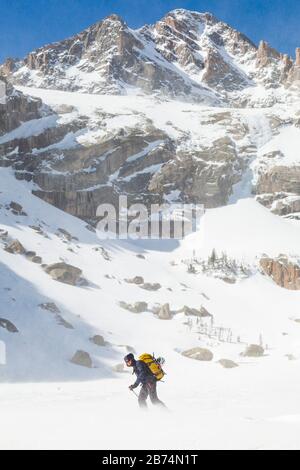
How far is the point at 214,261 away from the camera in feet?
253

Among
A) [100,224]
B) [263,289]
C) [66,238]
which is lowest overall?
[263,289]

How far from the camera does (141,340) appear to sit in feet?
142

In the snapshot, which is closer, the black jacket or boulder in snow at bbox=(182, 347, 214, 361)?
the black jacket

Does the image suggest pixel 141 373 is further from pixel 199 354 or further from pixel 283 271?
pixel 283 271

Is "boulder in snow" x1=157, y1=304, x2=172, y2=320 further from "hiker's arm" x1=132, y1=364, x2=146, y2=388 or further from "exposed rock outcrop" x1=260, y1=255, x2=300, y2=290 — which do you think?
"hiker's arm" x1=132, y1=364, x2=146, y2=388

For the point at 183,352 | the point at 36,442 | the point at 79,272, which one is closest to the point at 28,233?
the point at 79,272

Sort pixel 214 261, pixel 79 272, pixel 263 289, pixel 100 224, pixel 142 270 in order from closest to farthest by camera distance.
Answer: pixel 79 272
pixel 142 270
pixel 263 289
pixel 214 261
pixel 100 224

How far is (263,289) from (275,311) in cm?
941

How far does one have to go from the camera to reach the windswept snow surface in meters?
10.9

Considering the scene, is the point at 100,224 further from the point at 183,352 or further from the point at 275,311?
the point at 183,352

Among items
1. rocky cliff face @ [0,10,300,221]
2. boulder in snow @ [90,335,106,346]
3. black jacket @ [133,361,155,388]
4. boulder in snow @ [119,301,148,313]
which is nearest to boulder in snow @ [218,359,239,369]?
boulder in snow @ [90,335,106,346]

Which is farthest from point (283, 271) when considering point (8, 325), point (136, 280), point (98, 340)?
point (8, 325)

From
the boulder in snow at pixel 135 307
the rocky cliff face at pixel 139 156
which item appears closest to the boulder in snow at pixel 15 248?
the boulder in snow at pixel 135 307

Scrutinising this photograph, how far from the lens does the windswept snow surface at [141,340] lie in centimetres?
1091
